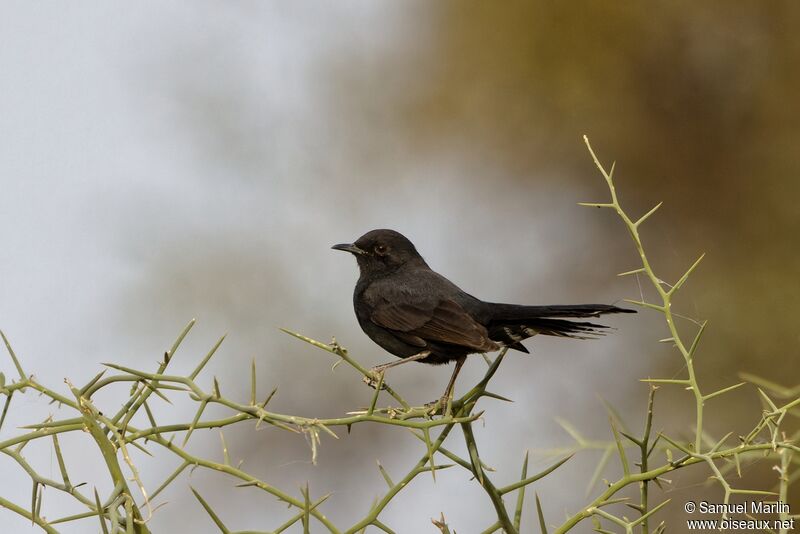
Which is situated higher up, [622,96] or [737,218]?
[622,96]

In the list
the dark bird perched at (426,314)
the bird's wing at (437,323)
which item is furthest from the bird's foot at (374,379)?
the bird's wing at (437,323)

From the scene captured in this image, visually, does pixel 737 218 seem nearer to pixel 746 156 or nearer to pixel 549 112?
pixel 746 156

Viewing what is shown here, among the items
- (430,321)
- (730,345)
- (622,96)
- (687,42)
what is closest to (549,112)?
(622,96)

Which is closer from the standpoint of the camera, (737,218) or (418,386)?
(418,386)

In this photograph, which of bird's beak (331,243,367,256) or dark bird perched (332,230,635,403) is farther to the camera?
bird's beak (331,243,367,256)

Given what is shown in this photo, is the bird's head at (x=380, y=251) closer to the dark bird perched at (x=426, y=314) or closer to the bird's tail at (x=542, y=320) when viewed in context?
the dark bird perched at (x=426, y=314)

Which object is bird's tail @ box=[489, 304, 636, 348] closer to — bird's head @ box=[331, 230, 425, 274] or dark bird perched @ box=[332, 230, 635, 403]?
dark bird perched @ box=[332, 230, 635, 403]

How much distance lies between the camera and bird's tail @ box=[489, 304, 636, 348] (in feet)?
12.7

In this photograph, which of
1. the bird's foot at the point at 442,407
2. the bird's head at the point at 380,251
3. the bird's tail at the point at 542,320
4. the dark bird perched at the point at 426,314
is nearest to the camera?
the bird's foot at the point at 442,407

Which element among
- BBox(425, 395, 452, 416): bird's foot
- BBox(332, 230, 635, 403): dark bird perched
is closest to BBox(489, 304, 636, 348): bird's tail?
BBox(332, 230, 635, 403): dark bird perched

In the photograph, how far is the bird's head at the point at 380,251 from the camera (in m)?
5.21

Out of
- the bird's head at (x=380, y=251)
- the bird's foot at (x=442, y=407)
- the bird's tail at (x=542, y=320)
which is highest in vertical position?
the bird's head at (x=380, y=251)

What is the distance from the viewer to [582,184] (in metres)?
6.54

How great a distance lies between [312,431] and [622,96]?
5.24m
